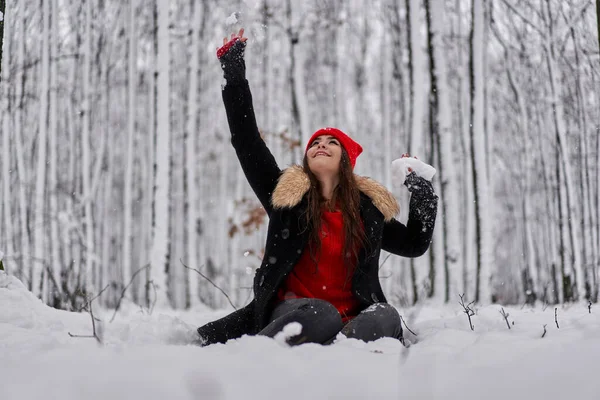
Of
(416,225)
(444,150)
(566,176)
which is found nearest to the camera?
(416,225)

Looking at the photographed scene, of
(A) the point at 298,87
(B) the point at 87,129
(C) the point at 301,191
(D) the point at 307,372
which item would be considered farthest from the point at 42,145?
(D) the point at 307,372

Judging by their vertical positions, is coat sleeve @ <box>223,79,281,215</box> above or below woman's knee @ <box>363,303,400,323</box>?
above

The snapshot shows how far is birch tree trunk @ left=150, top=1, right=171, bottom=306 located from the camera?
6.66 m

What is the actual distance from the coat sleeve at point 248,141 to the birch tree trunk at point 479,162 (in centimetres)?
369

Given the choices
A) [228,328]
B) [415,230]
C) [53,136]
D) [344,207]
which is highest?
[53,136]

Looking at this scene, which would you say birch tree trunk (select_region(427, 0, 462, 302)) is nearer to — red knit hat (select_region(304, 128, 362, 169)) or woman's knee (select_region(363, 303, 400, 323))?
red knit hat (select_region(304, 128, 362, 169))

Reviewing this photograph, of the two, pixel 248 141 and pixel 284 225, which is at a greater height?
pixel 248 141

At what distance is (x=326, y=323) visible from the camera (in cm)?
222

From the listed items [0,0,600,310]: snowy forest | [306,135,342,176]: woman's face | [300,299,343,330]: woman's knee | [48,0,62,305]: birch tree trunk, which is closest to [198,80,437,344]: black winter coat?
[306,135,342,176]: woman's face

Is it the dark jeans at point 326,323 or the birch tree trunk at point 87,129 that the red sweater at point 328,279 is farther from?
the birch tree trunk at point 87,129

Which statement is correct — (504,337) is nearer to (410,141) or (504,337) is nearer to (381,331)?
(381,331)

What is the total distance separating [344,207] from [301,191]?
0.27 m

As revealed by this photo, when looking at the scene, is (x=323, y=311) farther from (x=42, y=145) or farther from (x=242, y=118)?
(x=42, y=145)

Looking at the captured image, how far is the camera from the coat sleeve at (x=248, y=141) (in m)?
2.71
